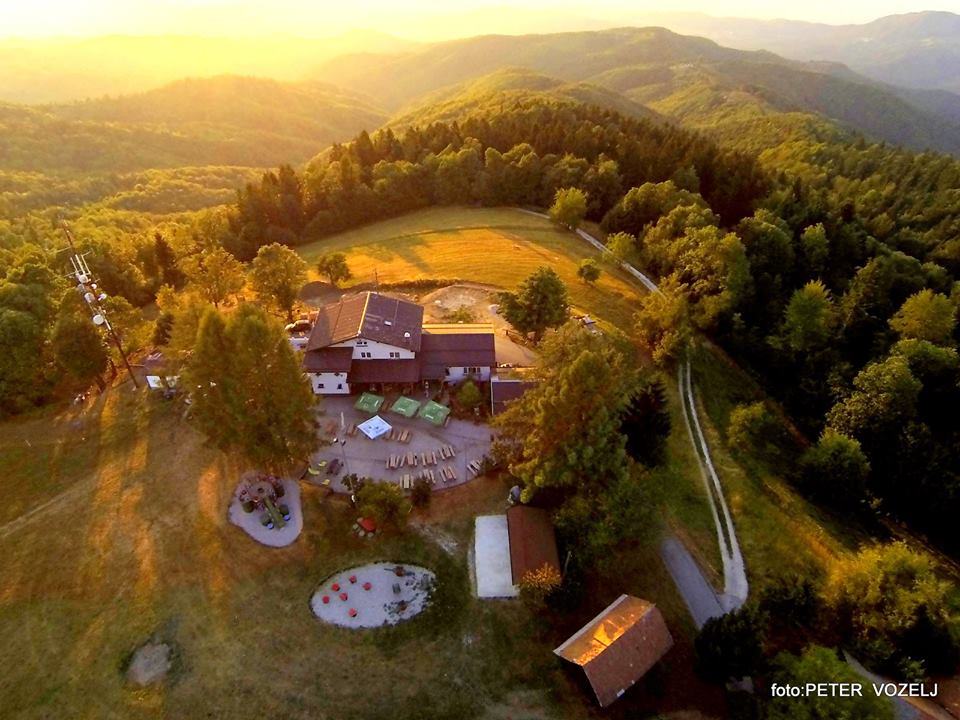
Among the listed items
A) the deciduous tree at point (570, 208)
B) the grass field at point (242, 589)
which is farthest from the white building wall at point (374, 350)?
the deciduous tree at point (570, 208)

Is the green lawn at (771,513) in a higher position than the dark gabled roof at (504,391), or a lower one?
lower

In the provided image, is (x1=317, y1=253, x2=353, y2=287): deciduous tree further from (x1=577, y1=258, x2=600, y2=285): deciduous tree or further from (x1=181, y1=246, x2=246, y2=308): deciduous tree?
(x1=577, y1=258, x2=600, y2=285): deciduous tree

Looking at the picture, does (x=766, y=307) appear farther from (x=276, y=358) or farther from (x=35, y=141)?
(x=35, y=141)

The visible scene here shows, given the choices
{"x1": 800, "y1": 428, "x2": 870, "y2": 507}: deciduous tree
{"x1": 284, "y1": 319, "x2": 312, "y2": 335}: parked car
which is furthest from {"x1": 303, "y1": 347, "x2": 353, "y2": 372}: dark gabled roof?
{"x1": 800, "y1": 428, "x2": 870, "y2": 507}: deciduous tree

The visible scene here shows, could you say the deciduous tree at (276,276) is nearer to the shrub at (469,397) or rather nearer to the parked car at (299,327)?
the parked car at (299,327)

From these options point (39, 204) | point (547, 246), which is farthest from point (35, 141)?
point (547, 246)

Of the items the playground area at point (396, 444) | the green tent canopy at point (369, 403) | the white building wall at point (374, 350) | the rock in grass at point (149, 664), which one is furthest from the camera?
the white building wall at point (374, 350)
